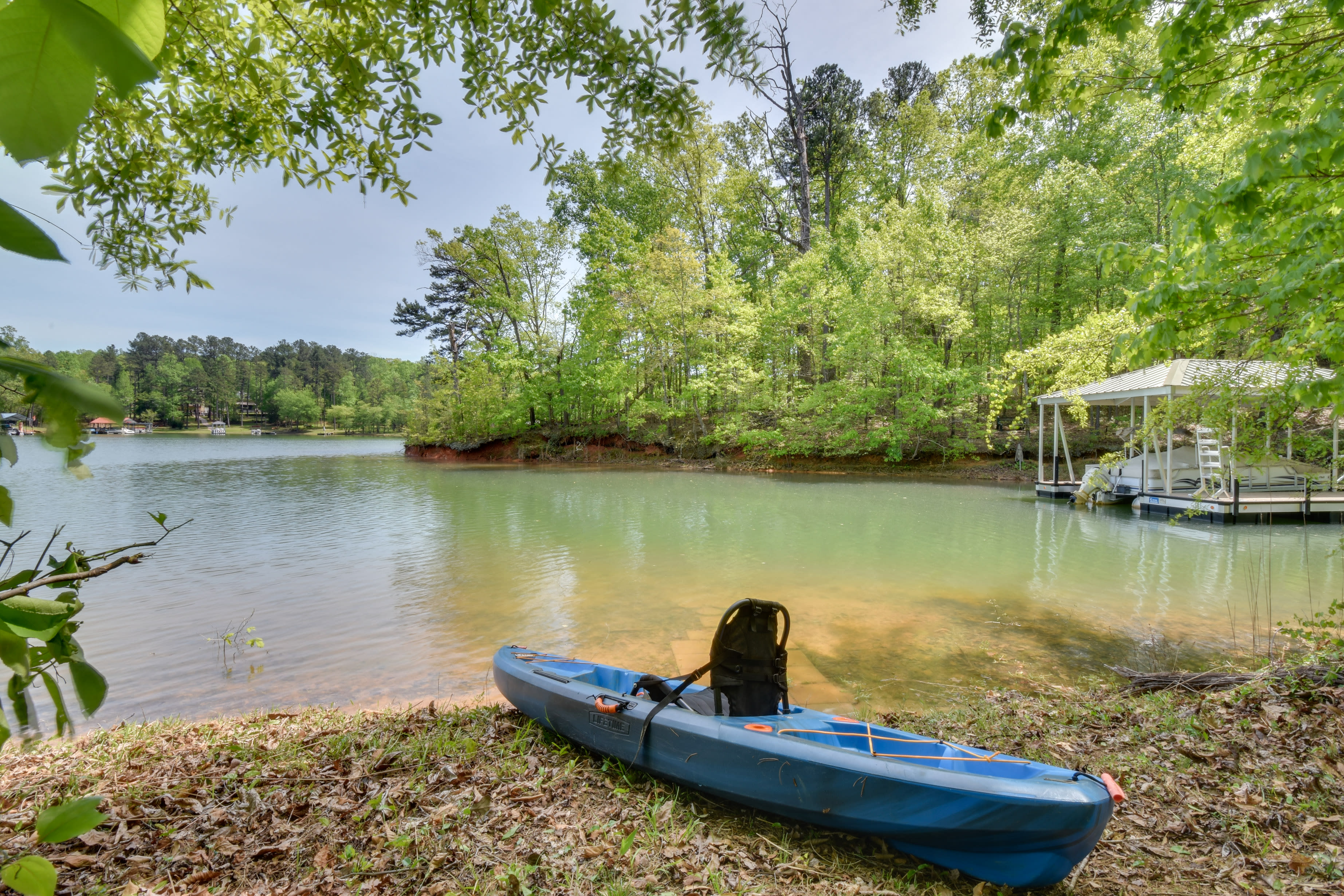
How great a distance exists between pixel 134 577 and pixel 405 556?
10.5 ft

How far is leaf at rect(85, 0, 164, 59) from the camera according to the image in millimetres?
383

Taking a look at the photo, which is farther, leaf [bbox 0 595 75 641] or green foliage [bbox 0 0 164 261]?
leaf [bbox 0 595 75 641]

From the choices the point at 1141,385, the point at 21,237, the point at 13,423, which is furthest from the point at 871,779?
the point at 1141,385

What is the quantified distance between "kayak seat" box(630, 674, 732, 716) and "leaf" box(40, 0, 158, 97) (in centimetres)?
354

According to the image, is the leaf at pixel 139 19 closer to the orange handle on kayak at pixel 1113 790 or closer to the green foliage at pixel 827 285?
the orange handle on kayak at pixel 1113 790

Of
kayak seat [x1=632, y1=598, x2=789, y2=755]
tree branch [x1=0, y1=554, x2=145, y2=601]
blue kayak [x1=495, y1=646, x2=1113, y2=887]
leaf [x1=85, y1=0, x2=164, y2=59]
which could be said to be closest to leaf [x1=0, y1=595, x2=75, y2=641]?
tree branch [x1=0, y1=554, x2=145, y2=601]

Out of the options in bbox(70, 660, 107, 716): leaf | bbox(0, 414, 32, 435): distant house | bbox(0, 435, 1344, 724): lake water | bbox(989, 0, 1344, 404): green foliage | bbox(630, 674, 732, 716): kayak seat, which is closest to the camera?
bbox(0, 414, 32, 435): distant house

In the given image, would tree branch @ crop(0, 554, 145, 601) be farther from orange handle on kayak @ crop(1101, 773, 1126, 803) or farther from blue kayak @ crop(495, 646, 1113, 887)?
orange handle on kayak @ crop(1101, 773, 1126, 803)

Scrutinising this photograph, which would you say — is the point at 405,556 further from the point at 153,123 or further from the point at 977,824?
the point at 977,824

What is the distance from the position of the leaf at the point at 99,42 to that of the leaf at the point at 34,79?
0.01 m

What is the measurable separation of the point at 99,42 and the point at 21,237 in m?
0.13

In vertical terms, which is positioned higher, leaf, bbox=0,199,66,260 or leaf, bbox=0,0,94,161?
leaf, bbox=0,0,94,161

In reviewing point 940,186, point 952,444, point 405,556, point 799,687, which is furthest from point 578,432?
point 799,687

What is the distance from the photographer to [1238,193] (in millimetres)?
2850
